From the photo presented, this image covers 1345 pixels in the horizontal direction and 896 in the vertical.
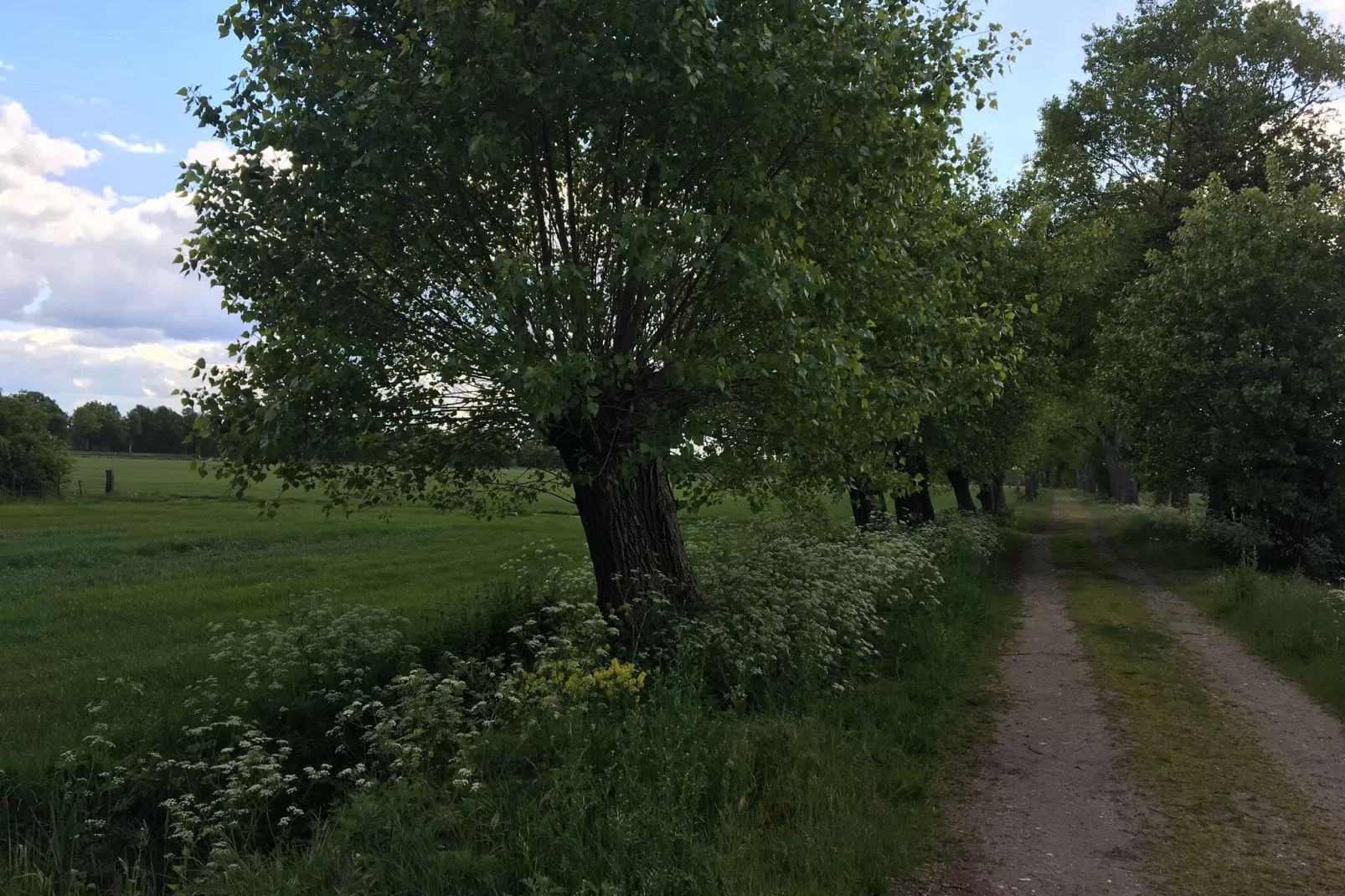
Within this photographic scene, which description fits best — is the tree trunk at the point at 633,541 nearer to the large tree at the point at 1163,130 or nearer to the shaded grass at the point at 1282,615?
the shaded grass at the point at 1282,615

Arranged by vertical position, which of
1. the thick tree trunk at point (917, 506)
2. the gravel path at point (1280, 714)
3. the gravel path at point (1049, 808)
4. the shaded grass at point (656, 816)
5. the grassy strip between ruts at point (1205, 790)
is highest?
the thick tree trunk at point (917, 506)

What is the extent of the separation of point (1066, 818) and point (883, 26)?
6.93 metres

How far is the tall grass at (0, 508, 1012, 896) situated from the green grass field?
189 centimetres

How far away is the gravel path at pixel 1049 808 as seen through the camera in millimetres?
4754

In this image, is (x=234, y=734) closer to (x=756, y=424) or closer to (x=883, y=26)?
(x=756, y=424)

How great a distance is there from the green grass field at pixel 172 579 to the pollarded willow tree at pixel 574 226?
5.88 ft

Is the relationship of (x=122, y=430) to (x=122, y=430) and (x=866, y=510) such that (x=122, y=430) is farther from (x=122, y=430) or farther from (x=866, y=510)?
(x=866, y=510)

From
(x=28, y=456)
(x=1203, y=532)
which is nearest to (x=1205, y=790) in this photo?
(x=1203, y=532)

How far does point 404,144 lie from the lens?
6.91 metres

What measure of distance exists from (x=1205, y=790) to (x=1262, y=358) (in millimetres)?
14888

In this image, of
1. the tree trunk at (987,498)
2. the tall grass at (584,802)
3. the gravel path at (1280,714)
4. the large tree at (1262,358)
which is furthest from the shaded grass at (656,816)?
the tree trunk at (987,498)

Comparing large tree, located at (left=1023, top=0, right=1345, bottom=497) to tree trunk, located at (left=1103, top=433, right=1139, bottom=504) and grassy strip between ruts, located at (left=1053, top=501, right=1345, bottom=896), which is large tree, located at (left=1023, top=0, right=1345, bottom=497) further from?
tree trunk, located at (left=1103, top=433, right=1139, bottom=504)

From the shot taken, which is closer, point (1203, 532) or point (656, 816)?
point (656, 816)

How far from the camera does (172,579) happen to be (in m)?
17.2
